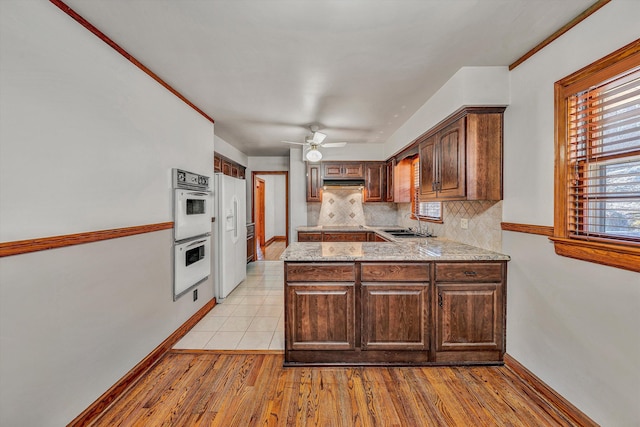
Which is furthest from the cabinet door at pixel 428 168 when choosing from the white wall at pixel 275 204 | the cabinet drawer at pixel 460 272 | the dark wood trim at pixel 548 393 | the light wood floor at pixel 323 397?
the white wall at pixel 275 204

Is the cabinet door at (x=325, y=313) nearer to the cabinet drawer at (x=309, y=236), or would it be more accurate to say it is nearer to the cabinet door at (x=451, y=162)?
the cabinet door at (x=451, y=162)

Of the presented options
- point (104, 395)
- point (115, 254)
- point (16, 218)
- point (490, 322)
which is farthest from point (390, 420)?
point (16, 218)

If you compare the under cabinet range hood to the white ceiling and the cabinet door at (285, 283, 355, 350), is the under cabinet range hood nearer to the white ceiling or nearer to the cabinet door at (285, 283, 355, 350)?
the white ceiling

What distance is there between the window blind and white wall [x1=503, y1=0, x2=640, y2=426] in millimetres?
156

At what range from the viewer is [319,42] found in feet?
6.25

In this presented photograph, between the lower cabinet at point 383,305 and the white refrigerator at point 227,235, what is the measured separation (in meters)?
1.85

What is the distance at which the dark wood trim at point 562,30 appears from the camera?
154cm

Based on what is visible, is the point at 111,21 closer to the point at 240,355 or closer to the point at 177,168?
the point at 177,168

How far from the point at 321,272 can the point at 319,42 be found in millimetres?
1689

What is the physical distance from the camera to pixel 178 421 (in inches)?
67.2

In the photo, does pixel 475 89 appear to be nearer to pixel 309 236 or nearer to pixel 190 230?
pixel 190 230

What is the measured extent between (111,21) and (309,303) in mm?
2319

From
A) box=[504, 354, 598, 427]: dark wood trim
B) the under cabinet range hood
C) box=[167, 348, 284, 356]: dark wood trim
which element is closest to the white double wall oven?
box=[167, 348, 284, 356]: dark wood trim

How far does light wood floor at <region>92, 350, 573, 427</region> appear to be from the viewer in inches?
67.4
